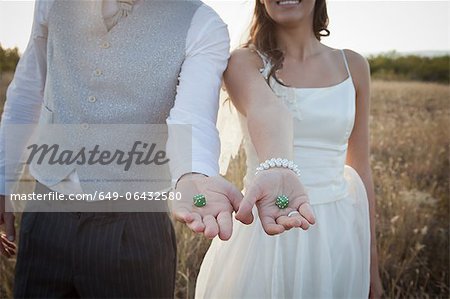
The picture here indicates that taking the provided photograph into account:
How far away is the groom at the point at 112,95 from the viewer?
1.42m

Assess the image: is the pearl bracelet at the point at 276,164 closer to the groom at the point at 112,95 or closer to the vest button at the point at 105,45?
the groom at the point at 112,95

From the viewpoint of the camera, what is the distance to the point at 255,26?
189 centimetres

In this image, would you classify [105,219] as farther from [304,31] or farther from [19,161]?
[304,31]

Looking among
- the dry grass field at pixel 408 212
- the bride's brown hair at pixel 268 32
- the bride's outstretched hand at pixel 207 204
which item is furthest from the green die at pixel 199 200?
the dry grass field at pixel 408 212

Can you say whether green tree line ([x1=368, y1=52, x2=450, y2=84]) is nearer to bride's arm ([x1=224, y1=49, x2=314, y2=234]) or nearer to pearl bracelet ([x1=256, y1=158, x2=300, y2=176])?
bride's arm ([x1=224, y1=49, x2=314, y2=234])

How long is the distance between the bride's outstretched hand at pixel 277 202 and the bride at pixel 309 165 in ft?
1.20

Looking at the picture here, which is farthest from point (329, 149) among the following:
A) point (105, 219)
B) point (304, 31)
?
point (105, 219)

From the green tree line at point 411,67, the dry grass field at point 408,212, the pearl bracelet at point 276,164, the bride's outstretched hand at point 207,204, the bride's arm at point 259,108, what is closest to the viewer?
the bride's outstretched hand at point 207,204

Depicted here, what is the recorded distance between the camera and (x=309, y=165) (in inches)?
70.7

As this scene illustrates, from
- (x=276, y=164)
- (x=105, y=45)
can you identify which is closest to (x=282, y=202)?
(x=276, y=164)

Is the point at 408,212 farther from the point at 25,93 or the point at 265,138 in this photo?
the point at 25,93

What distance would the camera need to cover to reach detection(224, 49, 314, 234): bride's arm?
1.13 meters

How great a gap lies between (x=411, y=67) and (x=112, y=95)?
677cm

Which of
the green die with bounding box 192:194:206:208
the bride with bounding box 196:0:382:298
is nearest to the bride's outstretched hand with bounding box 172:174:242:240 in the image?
the green die with bounding box 192:194:206:208
